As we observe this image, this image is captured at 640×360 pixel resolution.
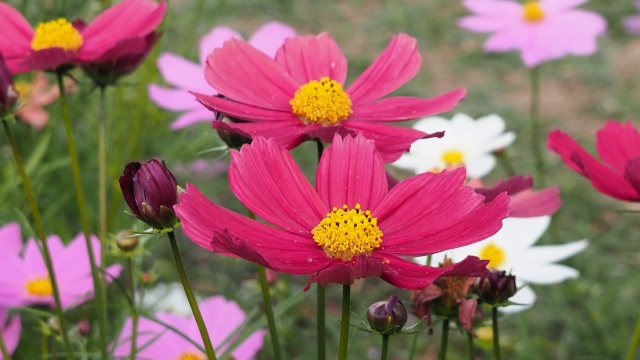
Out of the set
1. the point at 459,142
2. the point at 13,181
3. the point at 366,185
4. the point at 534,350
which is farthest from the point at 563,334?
the point at 366,185

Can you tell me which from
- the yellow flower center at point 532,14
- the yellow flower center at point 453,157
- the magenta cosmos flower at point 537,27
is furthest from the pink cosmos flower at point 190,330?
the yellow flower center at point 532,14

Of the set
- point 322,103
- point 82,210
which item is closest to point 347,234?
point 322,103

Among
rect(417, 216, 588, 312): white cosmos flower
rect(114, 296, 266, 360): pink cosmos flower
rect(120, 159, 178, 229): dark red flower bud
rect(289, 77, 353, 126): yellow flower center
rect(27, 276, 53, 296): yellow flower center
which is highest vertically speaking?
rect(289, 77, 353, 126): yellow flower center

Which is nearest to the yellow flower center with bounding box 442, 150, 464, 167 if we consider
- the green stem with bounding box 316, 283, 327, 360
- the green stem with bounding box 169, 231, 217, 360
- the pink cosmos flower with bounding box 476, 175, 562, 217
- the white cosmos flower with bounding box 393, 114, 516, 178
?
the white cosmos flower with bounding box 393, 114, 516, 178

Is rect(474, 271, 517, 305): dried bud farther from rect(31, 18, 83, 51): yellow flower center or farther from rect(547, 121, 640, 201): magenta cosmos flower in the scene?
rect(31, 18, 83, 51): yellow flower center

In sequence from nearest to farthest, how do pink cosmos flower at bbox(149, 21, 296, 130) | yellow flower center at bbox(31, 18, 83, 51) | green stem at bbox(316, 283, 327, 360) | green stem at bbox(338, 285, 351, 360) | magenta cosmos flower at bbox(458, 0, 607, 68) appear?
green stem at bbox(338, 285, 351, 360) < green stem at bbox(316, 283, 327, 360) < yellow flower center at bbox(31, 18, 83, 51) < pink cosmos flower at bbox(149, 21, 296, 130) < magenta cosmos flower at bbox(458, 0, 607, 68)

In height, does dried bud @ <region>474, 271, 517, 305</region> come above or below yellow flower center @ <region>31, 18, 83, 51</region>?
below

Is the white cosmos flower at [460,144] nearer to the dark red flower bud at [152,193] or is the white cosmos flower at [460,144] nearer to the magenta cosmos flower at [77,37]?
the magenta cosmos flower at [77,37]
